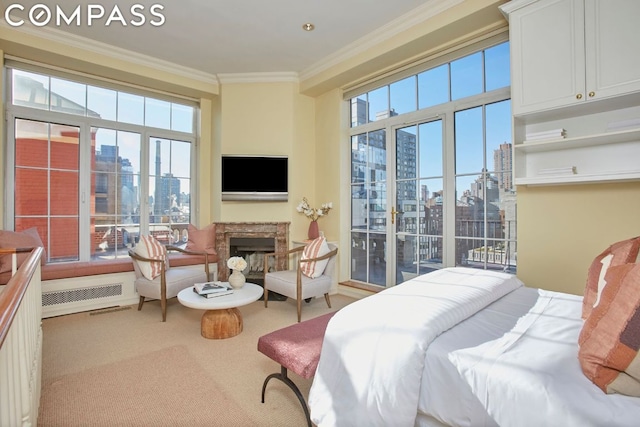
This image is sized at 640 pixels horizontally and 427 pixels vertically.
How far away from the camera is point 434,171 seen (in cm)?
357

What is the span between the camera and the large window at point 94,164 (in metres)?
3.70

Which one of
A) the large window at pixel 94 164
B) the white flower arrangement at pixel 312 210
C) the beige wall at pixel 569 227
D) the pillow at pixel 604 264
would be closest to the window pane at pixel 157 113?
the large window at pixel 94 164

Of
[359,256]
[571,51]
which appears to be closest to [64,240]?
[359,256]

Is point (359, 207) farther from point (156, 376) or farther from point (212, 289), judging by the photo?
point (156, 376)

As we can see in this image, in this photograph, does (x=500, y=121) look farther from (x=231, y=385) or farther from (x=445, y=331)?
(x=231, y=385)

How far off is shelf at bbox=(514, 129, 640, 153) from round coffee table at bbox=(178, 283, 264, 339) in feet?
8.33

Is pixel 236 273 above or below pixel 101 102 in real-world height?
below

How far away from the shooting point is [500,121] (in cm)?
306

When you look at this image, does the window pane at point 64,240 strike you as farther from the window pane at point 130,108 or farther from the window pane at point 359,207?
the window pane at point 359,207

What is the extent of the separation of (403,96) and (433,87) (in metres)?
0.38

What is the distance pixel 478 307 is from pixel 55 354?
9.98 ft

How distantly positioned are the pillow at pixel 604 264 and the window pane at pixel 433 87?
7.28ft

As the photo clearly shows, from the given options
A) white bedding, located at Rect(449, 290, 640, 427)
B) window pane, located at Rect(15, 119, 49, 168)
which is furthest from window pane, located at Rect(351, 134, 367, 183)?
window pane, located at Rect(15, 119, 49, 168)

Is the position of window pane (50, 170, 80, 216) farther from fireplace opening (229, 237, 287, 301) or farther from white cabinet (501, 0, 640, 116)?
white cabinet (501, 0, 640, 116)
